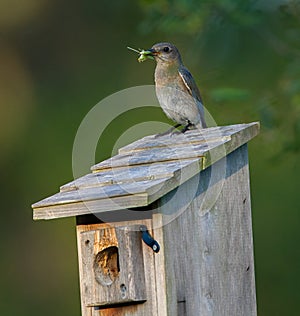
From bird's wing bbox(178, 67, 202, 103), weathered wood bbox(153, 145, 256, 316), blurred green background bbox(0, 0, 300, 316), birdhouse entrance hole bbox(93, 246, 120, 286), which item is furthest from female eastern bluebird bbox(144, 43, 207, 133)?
blurred green background bbox(0, 0, 300, 316)

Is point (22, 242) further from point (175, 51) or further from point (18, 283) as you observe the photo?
point (175, 51)

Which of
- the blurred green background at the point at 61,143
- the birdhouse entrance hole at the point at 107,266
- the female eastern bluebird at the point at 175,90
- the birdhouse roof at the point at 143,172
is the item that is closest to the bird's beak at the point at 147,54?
the female eastern bluebird at the point at 175,90

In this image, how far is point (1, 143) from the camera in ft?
38.7

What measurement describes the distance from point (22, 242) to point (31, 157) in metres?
0.90

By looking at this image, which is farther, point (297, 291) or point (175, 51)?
point (297, 291)

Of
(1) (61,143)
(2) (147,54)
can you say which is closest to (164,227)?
(2) (147,54)

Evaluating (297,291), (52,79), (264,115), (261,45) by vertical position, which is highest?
(52,79)

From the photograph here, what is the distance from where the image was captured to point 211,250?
4.25 meters

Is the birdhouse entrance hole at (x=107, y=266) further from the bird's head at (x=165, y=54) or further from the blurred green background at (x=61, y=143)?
the blurred green background at (x=61, y=143)

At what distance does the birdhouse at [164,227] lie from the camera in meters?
3.97

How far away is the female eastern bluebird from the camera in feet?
18.0

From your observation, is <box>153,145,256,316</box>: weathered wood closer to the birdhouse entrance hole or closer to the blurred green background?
the birdhouse entrance hole

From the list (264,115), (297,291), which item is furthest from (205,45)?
(297,291)

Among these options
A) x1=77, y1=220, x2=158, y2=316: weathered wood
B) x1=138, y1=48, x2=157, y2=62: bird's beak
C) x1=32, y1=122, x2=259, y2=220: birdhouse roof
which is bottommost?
x1=77, y1=220, x2=158, y2=316: weathered wood
